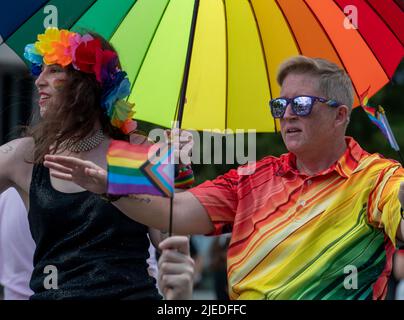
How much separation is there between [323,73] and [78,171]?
1.31 meters

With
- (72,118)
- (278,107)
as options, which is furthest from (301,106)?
(72,118)

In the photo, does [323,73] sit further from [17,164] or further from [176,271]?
[176,271]

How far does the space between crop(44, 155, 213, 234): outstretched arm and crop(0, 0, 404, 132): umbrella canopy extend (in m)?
0.40

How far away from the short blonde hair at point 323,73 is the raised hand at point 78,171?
1.13m

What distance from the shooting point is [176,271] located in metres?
3.57

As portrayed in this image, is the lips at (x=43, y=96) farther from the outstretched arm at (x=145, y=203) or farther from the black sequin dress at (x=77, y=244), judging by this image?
the outstretched arm at (x=145, y=203)

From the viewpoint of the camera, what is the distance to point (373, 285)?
181 inches

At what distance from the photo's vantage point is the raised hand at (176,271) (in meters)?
3.55

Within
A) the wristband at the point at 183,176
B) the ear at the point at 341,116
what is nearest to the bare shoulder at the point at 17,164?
the wristband at the point at 183,176

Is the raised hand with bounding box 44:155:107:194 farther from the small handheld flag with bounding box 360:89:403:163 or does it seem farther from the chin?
the small handheld flag with bounding box 360:89:403:163

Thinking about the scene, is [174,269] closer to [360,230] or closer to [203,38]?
[360,230]

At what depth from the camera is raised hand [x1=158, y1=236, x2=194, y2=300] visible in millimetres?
3553
